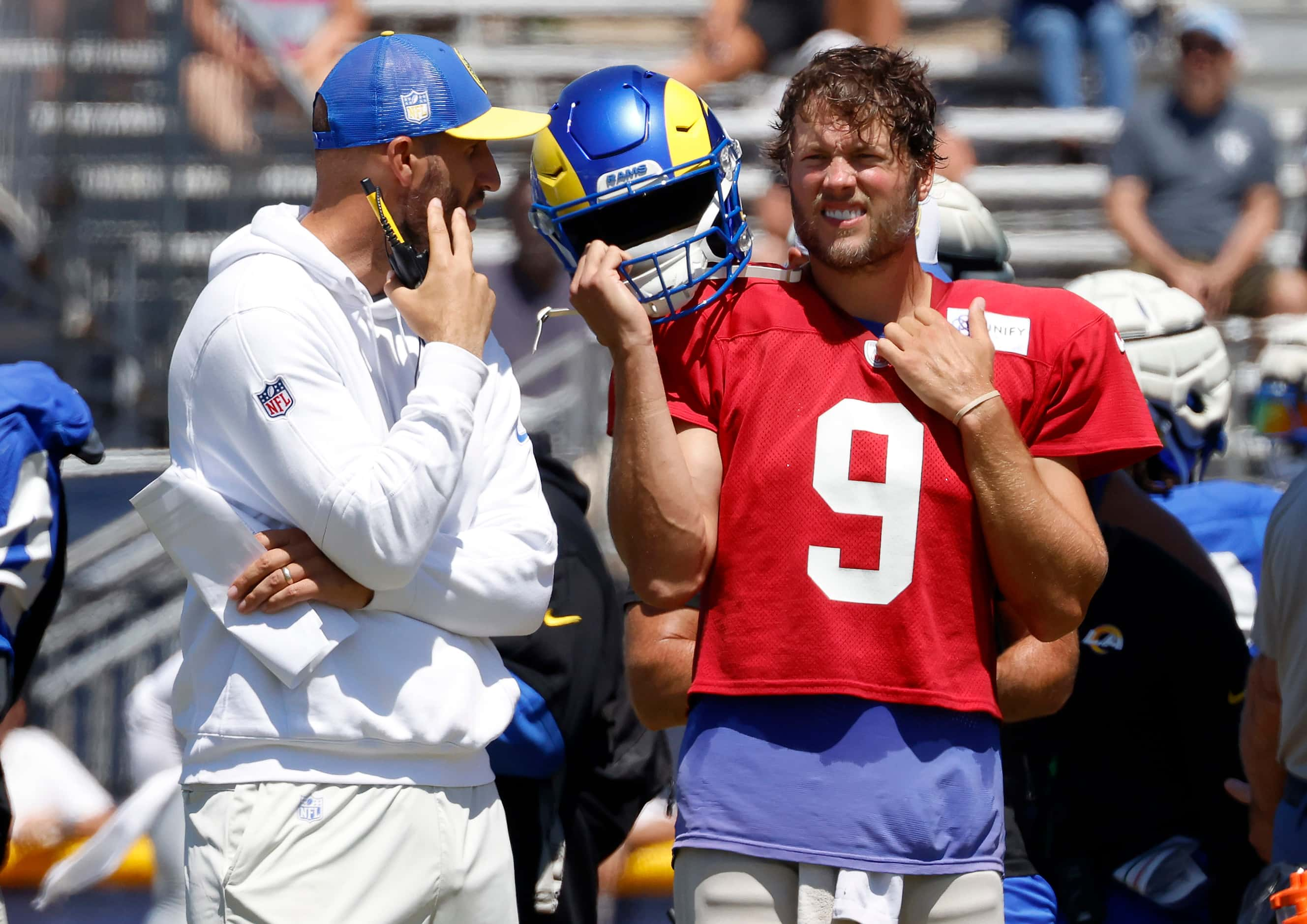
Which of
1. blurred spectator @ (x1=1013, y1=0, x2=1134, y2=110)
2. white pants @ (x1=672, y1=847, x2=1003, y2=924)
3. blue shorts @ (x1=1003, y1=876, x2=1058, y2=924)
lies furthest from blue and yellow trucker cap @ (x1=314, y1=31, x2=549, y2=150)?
blurred spectator @ (x1=1013, y1=0, x2=1134, y2=110)

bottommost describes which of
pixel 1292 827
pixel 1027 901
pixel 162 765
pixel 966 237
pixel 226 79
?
Answer: pixel 162 765

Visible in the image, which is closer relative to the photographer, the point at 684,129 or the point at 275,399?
the point at 275,399

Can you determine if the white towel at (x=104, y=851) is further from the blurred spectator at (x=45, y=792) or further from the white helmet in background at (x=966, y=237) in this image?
the white helmet in background at (x=966, y=237)

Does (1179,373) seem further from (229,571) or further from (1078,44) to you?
(1078,44)

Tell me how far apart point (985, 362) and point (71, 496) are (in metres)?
3.59

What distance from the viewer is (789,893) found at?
2303 millimetres

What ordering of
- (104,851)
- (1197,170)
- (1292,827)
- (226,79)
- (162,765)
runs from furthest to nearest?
(1197,170)
(226,79)
(162,765)
(104,851)
(1292,827)

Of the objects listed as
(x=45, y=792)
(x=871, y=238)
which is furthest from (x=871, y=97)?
(x=45, y=792)

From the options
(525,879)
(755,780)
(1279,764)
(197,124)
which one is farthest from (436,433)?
(197,124)

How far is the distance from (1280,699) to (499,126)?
6.41 ft

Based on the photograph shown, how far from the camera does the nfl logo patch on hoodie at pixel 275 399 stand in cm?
231

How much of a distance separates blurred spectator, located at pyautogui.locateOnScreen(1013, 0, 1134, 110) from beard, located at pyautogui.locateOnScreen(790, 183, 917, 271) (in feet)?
22.3

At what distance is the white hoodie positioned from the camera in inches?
91.1

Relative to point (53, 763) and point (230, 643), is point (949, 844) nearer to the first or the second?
point (230, 643)
